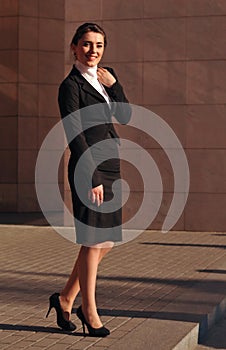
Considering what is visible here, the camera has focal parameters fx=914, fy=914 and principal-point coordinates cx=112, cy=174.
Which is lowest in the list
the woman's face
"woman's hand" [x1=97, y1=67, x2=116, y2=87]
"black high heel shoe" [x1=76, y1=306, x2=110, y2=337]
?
"black high heel shoe" [x1=76, y1=306, x2=110, y2=337]

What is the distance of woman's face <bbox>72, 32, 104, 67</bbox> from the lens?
20.7ft

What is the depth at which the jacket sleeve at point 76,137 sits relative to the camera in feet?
19.8

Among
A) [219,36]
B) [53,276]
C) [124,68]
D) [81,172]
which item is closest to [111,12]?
[124,68]

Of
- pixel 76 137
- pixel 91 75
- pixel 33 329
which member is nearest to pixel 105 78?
pixel 91 75

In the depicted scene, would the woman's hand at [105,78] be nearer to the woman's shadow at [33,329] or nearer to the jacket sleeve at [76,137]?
the jacket sleeve at [76,137]

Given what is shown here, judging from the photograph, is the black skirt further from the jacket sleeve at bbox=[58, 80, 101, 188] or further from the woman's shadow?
the woman's shadow

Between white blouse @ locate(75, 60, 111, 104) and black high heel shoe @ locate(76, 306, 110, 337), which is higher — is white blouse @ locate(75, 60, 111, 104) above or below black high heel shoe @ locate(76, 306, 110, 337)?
above

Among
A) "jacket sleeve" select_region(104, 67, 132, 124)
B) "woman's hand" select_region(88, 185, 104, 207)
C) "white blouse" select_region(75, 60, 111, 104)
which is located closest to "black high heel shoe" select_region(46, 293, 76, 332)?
"woman's hand" select_region(88, 185, 104, 207)

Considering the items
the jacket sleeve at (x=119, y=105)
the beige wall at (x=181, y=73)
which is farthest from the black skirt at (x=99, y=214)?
the beige wall at (x=181, y=73)

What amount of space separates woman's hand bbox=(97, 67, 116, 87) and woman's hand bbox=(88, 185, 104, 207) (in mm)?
765

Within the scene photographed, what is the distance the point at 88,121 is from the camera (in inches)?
243

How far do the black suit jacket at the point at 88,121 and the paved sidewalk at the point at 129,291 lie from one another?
1.18 m

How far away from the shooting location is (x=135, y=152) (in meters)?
16.4

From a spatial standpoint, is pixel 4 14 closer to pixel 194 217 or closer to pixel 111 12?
pixel 111 12
